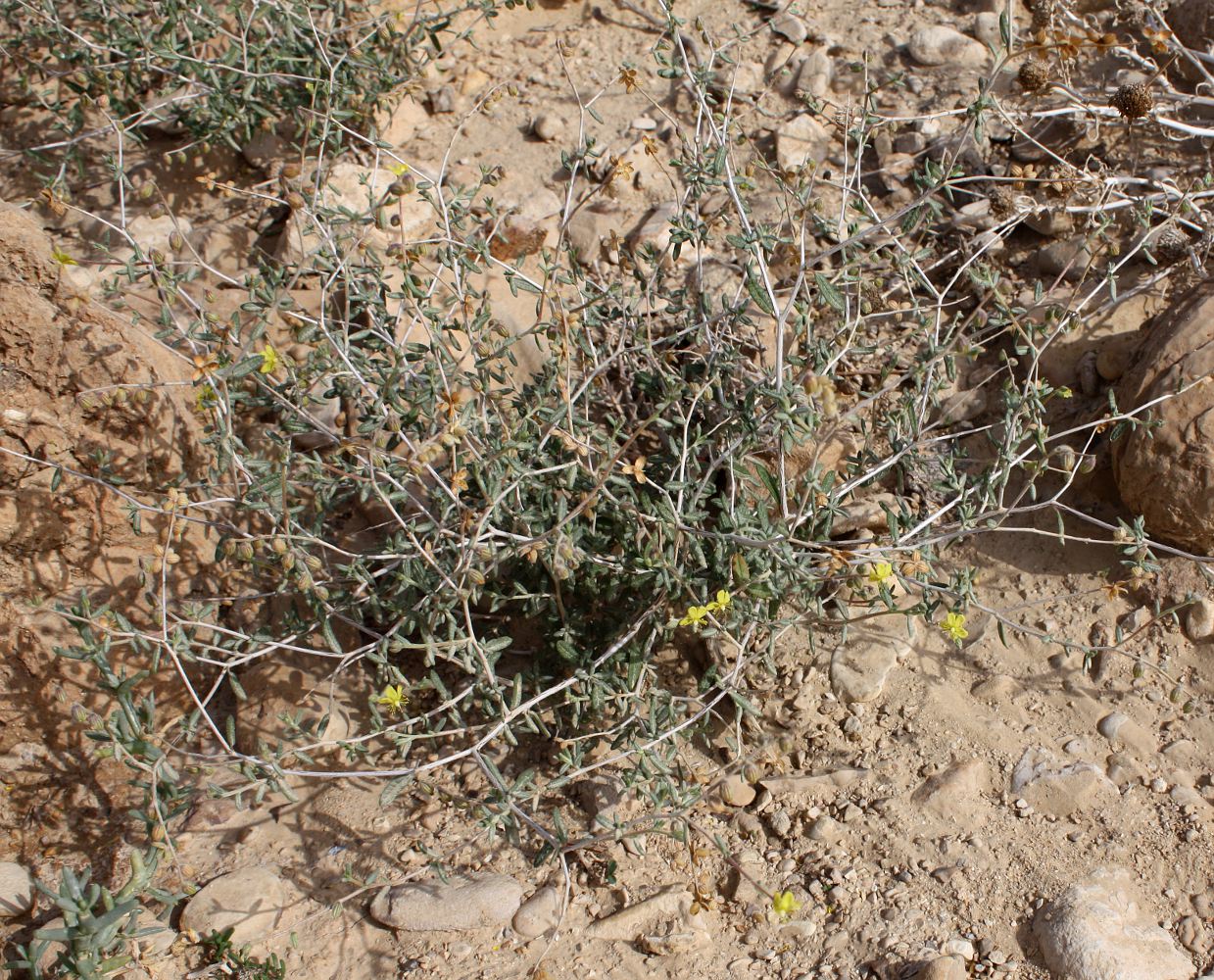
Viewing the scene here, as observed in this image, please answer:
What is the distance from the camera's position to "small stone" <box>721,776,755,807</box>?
3062 millimetres

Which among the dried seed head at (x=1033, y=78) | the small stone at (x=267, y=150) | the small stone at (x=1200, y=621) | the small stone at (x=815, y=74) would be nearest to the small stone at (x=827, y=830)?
the small stone at (x=1200, y=621)

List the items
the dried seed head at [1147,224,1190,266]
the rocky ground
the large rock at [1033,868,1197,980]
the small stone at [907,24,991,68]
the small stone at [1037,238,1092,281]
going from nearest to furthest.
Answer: the large rock at [1033,868,1197,980] → the rocky ground → the dried seed head at [1147,224,1190,266] → the small stone at [1037,238,1092,281] → the small stone at [907,24,991,68]

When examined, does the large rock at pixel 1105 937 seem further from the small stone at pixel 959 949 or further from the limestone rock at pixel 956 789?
the limestone rock at pixel 956 789

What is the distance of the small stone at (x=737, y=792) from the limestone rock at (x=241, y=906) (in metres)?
1.28

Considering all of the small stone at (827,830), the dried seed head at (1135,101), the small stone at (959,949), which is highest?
the dried seed head at (1135,101)

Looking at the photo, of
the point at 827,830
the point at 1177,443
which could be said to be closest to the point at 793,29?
the point at 1177,443

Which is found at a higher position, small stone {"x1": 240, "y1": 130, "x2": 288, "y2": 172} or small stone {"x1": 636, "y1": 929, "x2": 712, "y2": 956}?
small stone {"x1": 240, "y1": 130, "x2": 288, "y2": 172}

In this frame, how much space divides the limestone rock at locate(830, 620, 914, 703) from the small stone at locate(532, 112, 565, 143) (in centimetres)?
267

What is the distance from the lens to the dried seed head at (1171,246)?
3721 millimetres

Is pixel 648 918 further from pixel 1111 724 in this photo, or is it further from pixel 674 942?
pixel 1111 724

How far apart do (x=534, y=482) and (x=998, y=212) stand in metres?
2.26

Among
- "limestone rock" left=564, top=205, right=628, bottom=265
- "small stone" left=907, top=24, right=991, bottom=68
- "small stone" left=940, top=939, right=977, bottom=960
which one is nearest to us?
"small stone" left=940, top=939, right=977, bottom=960

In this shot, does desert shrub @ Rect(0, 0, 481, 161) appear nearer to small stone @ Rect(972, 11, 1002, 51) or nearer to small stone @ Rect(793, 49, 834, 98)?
small stone @ Rect(793, 49, 834, 98)

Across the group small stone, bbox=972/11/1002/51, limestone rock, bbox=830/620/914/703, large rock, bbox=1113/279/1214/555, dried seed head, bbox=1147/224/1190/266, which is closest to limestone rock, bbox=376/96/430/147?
small stone, bbox=972/11/1002/51
